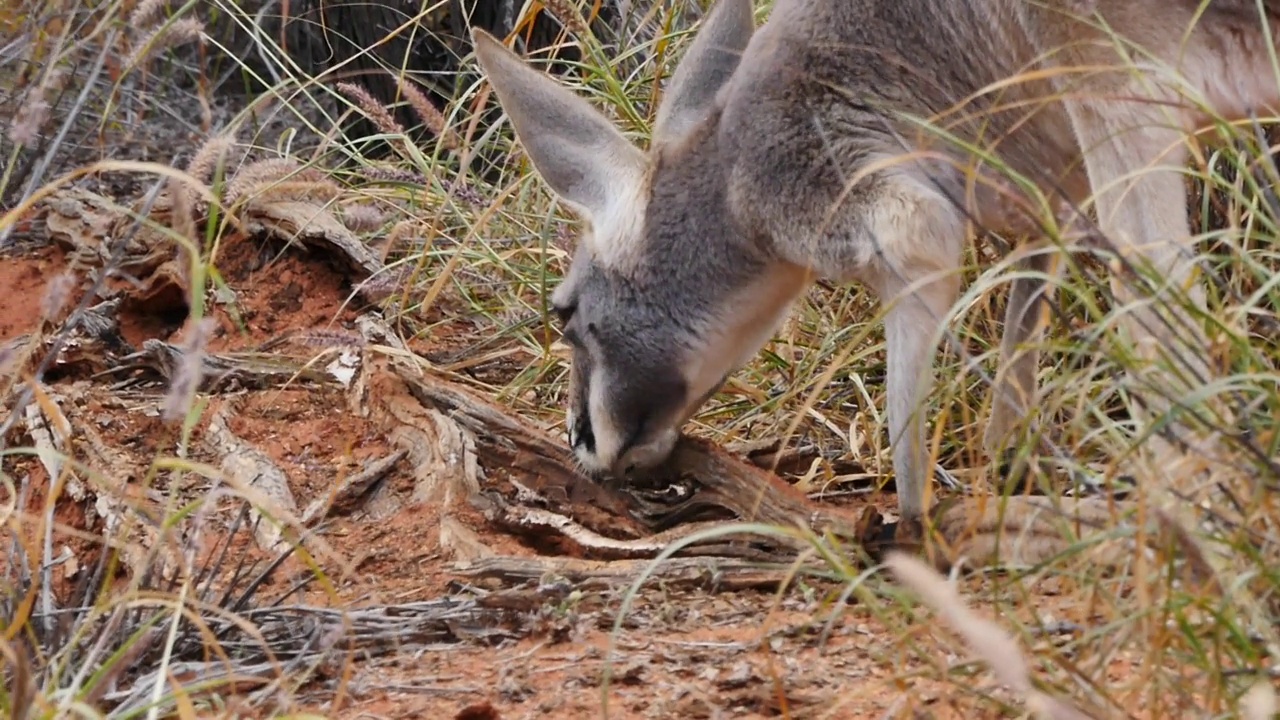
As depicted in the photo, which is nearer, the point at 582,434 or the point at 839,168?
the point at 839,168

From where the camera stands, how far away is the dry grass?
203cm

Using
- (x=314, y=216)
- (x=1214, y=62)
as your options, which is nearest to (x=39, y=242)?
(x=314, y=216)

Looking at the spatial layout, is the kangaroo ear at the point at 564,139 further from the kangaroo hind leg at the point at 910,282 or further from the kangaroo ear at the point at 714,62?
the kangaroo hind leg at the point at 910,282

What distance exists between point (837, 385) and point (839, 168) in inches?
65.4

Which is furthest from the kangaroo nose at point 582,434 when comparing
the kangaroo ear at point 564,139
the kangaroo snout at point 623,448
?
the kangaroo ear at point 564,139

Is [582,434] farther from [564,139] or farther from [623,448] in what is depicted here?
[564,139]

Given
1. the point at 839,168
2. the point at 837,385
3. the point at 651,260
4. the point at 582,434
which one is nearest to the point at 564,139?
the point at 651,260

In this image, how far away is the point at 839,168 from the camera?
3189 mm

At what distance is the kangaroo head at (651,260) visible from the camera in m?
3.77

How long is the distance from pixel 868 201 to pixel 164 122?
15.9 feet

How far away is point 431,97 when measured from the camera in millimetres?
7836

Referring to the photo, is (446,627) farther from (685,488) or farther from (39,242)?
(39,242)

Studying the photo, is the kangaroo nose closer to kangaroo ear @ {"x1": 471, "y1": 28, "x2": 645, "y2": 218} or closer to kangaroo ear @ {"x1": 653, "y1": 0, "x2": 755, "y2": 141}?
kangaroo ear @ {"x1": 471, "y1": 28, "x2": 645, "y2": 218}

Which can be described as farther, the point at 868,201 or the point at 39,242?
the point at 39,242
